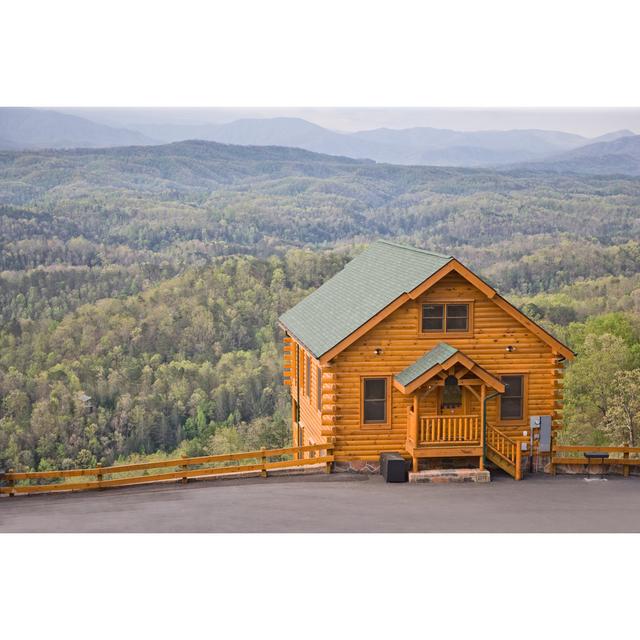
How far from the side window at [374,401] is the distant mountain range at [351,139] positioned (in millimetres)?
64077

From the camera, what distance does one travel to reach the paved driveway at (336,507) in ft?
59.3

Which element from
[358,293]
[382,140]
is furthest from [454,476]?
[382,140]

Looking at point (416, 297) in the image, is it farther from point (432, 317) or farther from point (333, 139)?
point (333, 139)

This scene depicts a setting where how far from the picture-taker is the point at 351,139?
87.1 metres

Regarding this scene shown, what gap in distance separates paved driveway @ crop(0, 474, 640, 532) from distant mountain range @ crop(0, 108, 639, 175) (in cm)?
6479

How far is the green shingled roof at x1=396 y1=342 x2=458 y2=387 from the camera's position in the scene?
20375 millimetres

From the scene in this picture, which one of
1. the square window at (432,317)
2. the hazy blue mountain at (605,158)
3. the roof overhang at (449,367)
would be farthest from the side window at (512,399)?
the hazy blue mountain at (605,158)

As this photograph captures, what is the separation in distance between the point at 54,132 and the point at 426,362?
7897cm

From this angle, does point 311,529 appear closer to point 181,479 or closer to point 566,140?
point 181,479

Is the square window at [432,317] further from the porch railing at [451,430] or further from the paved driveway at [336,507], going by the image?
the paved driveway at [336,507]

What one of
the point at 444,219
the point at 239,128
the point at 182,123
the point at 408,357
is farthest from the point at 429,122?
the point at 408,357

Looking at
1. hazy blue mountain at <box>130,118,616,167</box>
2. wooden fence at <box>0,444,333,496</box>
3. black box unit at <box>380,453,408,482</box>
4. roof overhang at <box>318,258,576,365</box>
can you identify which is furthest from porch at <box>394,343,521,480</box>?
hazy blue mountain at <box>130,118,616,167</box>

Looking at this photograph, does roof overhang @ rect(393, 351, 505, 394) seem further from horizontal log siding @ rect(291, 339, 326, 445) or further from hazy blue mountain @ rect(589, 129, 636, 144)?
hazy blue mountain @ rect(589, 129, 636, 144)

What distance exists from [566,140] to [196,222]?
122 ft
